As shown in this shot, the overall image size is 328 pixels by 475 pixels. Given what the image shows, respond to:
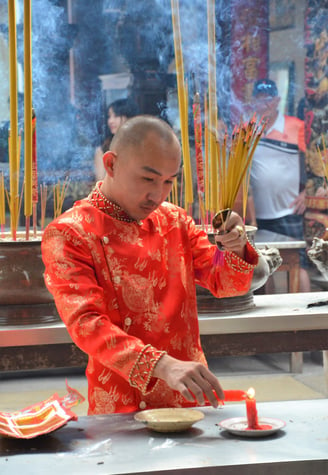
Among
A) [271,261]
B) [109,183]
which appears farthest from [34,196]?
[271,261]

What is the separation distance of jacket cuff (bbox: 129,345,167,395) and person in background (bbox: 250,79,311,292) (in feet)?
10.0

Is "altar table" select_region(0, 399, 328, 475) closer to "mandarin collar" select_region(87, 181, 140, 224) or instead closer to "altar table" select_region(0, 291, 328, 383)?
"mandarin collar" select_region(87, 181, 140, 224)

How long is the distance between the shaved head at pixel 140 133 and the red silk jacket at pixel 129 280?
0.15 meters

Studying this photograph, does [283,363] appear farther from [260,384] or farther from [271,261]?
[271,261]

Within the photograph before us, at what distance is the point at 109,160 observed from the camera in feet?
5.64

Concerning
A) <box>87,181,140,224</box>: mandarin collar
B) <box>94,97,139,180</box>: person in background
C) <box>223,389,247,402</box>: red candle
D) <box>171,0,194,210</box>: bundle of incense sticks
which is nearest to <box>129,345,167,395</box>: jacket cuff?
<box>223,389,247,402</box>: red candle

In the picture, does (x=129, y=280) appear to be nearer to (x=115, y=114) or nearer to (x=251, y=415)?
(x=251, y=415)

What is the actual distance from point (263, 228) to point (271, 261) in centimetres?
198

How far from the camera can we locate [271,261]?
2518 mm

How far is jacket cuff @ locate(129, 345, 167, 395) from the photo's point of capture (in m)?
1.44

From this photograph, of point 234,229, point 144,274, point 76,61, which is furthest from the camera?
point 76,61

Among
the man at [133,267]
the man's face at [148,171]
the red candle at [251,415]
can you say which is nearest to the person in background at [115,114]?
the man at [133,267]

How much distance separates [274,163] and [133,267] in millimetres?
2852

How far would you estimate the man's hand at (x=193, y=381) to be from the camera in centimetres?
134
